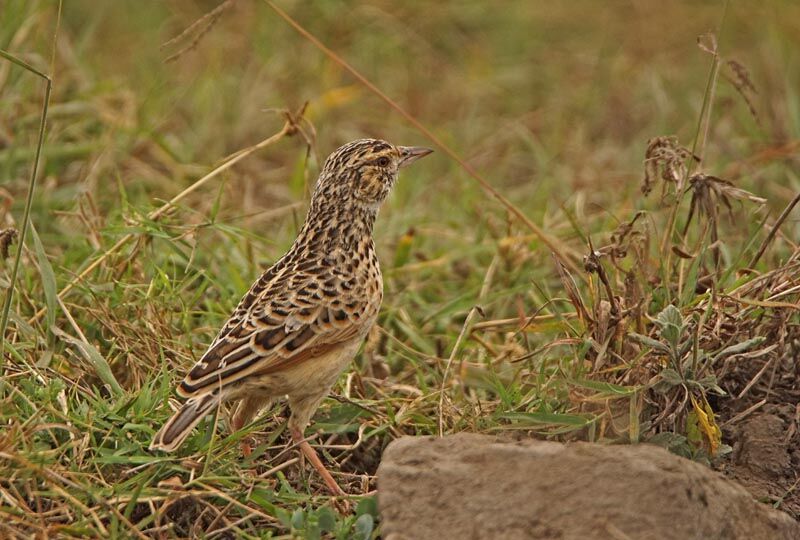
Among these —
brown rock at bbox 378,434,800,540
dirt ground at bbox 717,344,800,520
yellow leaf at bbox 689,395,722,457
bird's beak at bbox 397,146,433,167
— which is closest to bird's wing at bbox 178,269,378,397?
brown rock at bbox 378,434,800,540

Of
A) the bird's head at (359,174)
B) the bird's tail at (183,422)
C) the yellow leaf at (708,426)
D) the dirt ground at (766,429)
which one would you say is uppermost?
the bird's head at (359,174)

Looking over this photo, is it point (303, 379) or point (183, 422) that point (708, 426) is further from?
point (183, 422)

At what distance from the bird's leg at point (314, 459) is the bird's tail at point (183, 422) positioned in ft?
1.62

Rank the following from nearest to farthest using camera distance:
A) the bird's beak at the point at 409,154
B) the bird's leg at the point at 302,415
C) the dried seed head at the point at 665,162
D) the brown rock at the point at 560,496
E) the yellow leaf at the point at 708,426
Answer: the brown rock at the point at 560,496, the yellow leaf at the point at 708,426, the bird's leg at the point at 302,415, the dried seed head at the point at 665,162, the bird's beak at the point at 409,154

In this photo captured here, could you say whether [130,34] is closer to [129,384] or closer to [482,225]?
[482,225]

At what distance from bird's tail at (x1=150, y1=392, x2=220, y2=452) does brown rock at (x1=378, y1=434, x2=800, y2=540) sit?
2.47 feet

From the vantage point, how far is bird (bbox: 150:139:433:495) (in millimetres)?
5055

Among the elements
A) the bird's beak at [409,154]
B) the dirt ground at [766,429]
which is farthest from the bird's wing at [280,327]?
the dirt ground at [766,429]

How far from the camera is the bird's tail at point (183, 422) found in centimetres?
480

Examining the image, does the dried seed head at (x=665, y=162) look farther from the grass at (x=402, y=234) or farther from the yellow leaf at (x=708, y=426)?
the yellow leaf at (x=708, y=426)

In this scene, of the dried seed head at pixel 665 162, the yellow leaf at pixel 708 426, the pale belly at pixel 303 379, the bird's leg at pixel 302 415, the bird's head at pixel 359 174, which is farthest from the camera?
the bird's head at pixel 359 174

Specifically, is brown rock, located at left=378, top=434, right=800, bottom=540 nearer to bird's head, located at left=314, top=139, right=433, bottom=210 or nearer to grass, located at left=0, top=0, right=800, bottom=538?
grass, located at left=0, top=0, right=800, bottom=538

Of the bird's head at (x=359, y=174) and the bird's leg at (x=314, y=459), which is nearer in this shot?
the bird's leg at (x=314, y=459)

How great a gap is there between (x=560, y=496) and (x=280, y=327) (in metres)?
1.43
